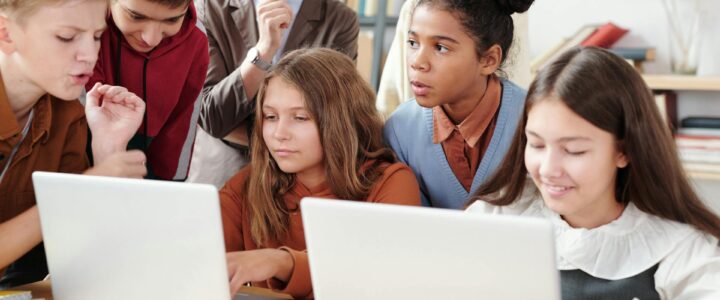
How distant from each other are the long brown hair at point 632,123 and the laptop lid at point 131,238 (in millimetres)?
566

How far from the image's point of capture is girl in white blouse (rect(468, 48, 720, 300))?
1284 mm

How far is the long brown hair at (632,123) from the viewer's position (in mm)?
1312

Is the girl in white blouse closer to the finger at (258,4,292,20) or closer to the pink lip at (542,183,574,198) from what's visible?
the pink lip at (542,183,574,198)

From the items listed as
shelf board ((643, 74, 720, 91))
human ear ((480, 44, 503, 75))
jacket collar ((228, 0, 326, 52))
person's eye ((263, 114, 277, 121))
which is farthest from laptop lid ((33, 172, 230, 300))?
shelf board ((643, 74, 720, 91))

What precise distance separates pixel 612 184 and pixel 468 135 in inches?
18.3

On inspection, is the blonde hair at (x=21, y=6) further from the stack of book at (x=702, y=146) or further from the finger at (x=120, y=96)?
the stack of book at (x=702, y=146)

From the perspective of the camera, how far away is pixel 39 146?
156 centimetres

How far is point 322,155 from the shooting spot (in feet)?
5.94

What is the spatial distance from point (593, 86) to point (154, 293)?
703mm

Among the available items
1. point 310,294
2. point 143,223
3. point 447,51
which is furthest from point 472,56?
point 143,223

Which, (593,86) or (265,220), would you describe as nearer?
(593,86)

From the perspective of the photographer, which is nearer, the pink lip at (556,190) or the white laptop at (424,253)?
the white laptop at (424,253)

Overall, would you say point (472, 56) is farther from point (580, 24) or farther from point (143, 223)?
point (580, 24)

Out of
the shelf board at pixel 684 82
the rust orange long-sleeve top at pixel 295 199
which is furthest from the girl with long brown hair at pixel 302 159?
the shelf board at pixel 684 82
